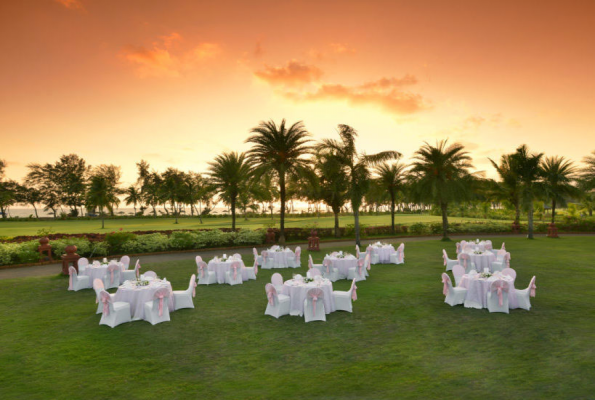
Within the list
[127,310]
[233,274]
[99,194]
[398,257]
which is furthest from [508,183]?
[99,194]

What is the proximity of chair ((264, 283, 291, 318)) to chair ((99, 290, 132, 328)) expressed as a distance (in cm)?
358

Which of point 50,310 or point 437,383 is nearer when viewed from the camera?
point 437,383

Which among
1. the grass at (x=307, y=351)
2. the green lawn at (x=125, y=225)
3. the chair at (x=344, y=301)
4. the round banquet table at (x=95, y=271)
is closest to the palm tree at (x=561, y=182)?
the green lawn at (x=125, y=225)

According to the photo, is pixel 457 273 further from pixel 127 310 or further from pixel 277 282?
pixel 127 310

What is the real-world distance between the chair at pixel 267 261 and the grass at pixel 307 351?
599cm

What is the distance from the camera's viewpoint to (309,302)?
858cm

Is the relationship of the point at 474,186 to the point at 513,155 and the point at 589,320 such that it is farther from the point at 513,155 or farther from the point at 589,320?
the point at 589,320

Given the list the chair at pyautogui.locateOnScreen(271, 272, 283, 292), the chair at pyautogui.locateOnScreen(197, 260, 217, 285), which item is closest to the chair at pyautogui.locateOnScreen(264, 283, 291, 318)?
the chair at pyautogui.locateOnScreen(271, 272, 283, 292)

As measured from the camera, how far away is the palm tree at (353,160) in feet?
80.3

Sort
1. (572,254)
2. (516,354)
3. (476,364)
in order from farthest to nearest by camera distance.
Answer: (572,254)
(516,354)
(476,364)

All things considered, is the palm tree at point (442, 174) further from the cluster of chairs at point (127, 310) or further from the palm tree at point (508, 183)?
the cluster of chairs at point (127, 310)

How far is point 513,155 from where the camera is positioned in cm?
3117

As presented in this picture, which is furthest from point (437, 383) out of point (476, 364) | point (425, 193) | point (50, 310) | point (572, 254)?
Answer: point (425, 193)

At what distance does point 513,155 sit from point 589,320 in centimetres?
2735
